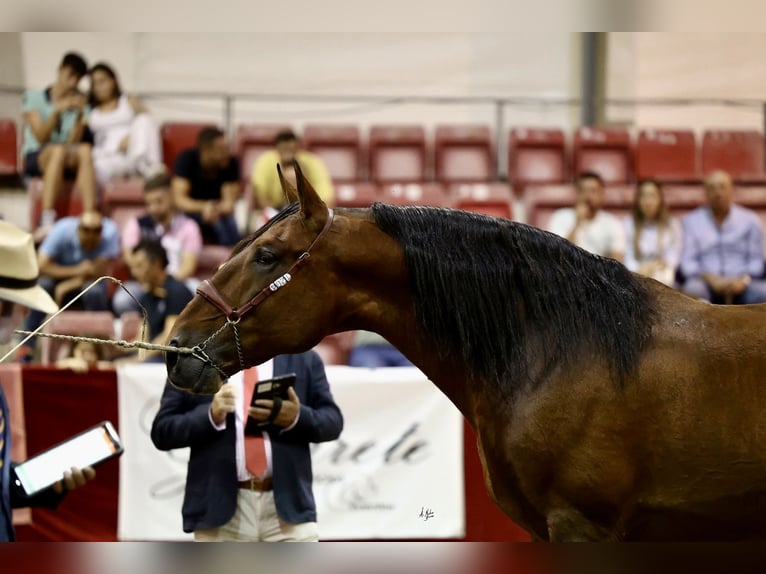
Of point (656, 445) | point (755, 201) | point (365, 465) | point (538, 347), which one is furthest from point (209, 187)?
point (656, 445)

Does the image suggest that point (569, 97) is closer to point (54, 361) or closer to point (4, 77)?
point (4, 77)

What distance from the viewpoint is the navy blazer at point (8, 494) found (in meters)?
3.67

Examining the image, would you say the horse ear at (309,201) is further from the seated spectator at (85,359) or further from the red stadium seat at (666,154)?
the red stadium seat at (666,154)

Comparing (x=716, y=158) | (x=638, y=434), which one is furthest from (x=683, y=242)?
(x=638, y=434)

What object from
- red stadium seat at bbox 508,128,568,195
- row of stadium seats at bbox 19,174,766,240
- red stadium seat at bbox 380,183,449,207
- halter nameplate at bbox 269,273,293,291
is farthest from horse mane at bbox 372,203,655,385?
red stadium seat at bbox 508,128,568,195

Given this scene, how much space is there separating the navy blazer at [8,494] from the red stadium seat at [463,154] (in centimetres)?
830

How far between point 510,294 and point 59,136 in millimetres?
8009

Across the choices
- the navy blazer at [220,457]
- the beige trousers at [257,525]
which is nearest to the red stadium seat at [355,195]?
the navy blazer at [220,457]

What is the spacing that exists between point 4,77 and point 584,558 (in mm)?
11254

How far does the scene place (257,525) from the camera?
419 centimetres

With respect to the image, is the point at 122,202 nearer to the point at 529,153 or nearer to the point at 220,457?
Answer: the point at 529,153

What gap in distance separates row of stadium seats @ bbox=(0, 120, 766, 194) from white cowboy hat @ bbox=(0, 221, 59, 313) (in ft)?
24.8

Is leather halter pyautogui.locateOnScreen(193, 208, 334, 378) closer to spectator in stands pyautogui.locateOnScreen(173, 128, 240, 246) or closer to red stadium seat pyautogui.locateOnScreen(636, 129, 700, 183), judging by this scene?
spectator in stands pyautogui.locateOnScreen(173, 128, 240, 246)

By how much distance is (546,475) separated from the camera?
9.65ft
